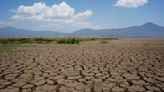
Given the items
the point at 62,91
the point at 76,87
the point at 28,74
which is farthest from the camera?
the point at 28,74

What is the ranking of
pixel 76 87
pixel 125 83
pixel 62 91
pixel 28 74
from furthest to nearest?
1. pixel 28 74
2. pixel 125 83
3. pixel 76 87
4. pixel 62 91

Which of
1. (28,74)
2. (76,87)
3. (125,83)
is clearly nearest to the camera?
(76,87)

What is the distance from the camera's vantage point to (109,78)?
4.09 meters

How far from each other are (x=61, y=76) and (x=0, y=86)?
134cm

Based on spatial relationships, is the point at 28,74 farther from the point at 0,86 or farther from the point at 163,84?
the point at 163,84

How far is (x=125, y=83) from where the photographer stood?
369cm

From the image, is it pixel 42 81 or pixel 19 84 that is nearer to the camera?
pixel 19 84

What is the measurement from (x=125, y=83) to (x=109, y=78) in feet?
1.58

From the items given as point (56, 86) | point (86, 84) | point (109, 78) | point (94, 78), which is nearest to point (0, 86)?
point (56, 86)

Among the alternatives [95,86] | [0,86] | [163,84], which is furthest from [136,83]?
[0,86]

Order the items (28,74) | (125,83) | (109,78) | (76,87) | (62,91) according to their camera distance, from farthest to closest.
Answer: (28,74), (109,78), (125,83), (76,87), (62,91)

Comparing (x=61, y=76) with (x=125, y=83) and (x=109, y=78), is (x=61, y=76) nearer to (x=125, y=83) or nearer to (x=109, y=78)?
(x=109, y=78)

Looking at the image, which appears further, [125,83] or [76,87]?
[125,83]

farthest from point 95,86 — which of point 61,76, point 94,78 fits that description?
point 61,76
